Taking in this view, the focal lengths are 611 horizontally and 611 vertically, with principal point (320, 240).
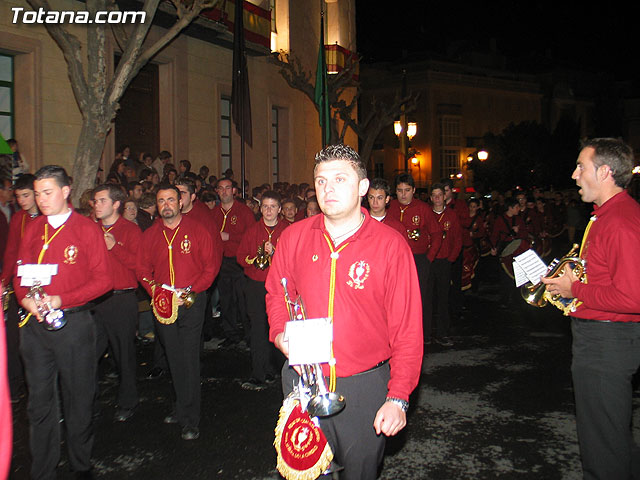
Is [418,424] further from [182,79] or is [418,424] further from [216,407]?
[182,79]

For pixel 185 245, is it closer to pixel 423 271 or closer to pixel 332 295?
pixel 332 295

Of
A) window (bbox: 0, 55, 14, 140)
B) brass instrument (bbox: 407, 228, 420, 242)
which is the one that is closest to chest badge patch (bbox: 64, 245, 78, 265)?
brass instrument (bbox: 407, 228, 420, 242)

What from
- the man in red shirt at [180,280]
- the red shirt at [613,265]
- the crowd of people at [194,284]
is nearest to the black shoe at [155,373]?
the crowd of people at [194,284]

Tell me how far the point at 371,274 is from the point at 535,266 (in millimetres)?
1564

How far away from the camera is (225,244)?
32.7 ft

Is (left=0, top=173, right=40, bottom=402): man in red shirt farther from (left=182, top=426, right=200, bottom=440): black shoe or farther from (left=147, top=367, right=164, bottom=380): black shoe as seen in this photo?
(left=182, top=426, right=200, bottom=440): black shoe

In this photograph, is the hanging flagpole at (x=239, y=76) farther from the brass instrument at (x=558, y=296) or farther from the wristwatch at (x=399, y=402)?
the wristwatch at (x=399, y=402)

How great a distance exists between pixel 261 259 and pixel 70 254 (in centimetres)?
286

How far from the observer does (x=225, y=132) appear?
1936cm

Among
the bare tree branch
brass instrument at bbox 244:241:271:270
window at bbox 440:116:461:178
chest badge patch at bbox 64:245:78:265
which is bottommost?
brass instrument at bbox 244:241:271:270

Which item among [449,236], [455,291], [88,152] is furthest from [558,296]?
[88,152]

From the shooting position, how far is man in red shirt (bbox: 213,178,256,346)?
32.1 feet

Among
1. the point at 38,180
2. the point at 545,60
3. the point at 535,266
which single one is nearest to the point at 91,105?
the point at 38,180

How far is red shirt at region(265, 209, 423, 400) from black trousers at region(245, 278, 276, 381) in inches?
159
